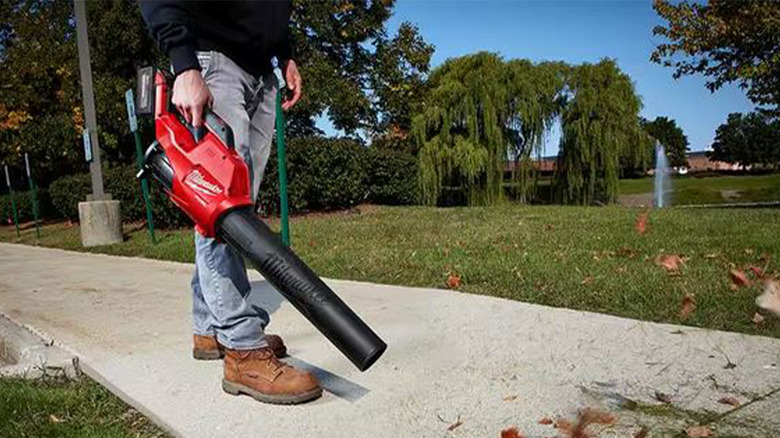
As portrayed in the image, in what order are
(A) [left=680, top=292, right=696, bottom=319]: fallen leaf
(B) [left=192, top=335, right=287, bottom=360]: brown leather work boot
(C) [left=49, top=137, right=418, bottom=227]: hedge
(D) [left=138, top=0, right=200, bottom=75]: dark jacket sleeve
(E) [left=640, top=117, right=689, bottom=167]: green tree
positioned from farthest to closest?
(E) [left=640, top=117, right=689, bottom=167]: green tree, (C) [left=49, top=137, right=418, bottom=227]: hedge, (A) [left=680, top=292, right=696, bottom=319]: fallen leaf, (B) [left=192, top=335, right=287, bottom=360]: brown leather work boot, (D) [left=138, top=0, right=200, bottom=75]: dark jacket sleeve

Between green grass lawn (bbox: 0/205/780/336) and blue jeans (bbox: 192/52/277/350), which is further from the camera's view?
green grass lawn (bbox: 0/205/780/336)

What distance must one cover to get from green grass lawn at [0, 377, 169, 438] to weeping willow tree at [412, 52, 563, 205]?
51.1ft

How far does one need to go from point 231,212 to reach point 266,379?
0.65 metres

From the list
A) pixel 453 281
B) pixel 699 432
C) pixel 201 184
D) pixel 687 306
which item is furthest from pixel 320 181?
pixel 699 432

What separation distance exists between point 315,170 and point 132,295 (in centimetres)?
923

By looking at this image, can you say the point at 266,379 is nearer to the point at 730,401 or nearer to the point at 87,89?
the point at 730,401

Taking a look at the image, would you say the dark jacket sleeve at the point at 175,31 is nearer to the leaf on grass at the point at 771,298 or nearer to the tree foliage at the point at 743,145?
the leaf on grass at the point at 771,298

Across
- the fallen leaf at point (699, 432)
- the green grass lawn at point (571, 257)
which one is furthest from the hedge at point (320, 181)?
the fallen leaf at point (699, 432)

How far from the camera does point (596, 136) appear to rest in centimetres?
1844

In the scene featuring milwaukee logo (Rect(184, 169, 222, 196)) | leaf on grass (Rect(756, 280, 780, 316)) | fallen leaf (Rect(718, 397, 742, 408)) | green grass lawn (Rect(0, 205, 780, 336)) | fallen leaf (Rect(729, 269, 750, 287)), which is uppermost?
milwaukee logo (Rect(184, 169, 222, 196))

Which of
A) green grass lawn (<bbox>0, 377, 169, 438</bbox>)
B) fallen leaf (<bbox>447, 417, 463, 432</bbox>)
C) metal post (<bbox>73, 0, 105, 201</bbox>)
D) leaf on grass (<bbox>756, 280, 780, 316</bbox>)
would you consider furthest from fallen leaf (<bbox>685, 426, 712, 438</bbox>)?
metal post (<bbox>73, 0, 105, 201</bbox>)

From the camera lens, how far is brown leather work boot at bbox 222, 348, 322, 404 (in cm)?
201

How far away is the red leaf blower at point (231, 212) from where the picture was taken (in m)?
1.57

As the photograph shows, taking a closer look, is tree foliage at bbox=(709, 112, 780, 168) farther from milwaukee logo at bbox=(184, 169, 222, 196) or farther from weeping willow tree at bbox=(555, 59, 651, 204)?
milwaukee logo at bbox=(184, 169, 222, 196)
